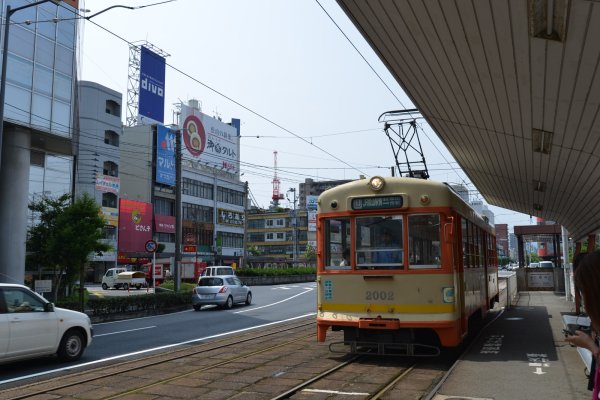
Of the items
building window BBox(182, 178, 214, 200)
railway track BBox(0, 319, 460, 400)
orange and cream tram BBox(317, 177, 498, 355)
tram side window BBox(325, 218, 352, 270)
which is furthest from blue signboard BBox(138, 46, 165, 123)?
orange and cream tram BBox(317, 177, 498, 355)

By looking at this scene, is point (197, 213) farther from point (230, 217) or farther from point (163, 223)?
point (230, 217)

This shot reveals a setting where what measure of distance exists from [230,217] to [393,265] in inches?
2675

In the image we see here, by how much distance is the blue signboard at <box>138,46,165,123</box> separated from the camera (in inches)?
1646

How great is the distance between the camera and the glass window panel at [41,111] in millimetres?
23500

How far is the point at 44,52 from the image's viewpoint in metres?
24.4

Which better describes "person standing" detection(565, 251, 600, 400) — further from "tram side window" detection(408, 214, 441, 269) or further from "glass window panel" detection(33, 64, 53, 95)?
"glass window panel" detection(33, 64, 53, 95)

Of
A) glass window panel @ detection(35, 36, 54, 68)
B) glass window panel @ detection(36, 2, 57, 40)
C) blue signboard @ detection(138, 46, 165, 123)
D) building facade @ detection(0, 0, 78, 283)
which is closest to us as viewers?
building facade @ detection(0, 0, 78, 283)

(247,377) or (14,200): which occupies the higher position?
(14,200)

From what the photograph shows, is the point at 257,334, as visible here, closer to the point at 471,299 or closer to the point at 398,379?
the point at 471,299

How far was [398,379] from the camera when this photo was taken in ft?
26.1

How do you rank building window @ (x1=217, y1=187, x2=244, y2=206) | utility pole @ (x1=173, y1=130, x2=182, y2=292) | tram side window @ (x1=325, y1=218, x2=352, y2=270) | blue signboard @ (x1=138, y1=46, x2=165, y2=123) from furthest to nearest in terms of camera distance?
building window @ (x1=217, y1=187, x2=244, y2=206) < blue signboard @ (x1=138, y1=46, x2=165, y2=123) < utility pole @ (x1=173, y1=130, x2=182, y2=292) < tram side window @ (x1=325, y1=218, x2=352, y2=270)

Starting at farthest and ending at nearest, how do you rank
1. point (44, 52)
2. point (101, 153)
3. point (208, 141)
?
point (208, 141)
point (101, 153)
point (44, 52)

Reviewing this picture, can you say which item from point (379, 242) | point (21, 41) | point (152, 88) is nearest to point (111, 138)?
point (152, 88)

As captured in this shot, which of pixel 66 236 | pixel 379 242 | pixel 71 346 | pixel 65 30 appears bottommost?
pixel 71 346
